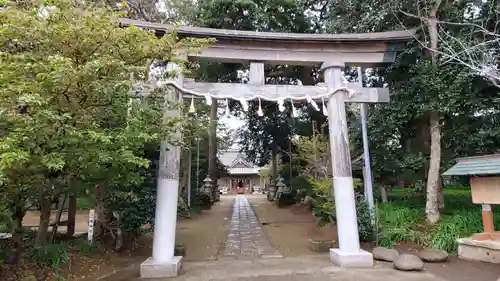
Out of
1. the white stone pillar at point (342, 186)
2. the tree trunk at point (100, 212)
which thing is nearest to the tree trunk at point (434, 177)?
the white stone pillar at point (342, 186)

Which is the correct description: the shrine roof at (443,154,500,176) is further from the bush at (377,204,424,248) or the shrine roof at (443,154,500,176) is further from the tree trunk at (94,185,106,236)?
the tree trunk at (94,185,106,236)

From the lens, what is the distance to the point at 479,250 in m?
7.25

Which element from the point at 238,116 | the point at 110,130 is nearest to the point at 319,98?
the point at 110,130

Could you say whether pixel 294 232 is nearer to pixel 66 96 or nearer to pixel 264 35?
pixel 264 35

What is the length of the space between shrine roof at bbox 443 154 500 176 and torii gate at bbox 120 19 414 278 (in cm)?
249

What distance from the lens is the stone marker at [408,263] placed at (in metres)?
6.42

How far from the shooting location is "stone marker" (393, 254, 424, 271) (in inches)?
253

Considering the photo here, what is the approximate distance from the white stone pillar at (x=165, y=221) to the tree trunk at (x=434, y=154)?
716cm

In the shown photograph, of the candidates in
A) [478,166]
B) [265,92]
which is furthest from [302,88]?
[478,166]

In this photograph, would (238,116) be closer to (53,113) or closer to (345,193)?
(345,193)

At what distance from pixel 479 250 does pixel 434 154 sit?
114 inches

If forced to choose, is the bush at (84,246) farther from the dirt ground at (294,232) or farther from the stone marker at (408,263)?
the stone marker at (408,263)

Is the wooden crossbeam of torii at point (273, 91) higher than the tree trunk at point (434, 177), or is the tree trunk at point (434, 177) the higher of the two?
the wooden crossbeam of torii at point (273, 91)

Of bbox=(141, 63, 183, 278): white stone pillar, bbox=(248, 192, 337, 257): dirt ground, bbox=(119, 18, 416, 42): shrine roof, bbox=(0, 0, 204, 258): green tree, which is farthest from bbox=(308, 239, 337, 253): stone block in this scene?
bbox=(0, 0, 204, 258): green tree
